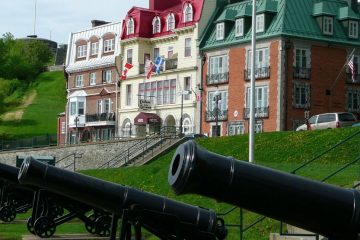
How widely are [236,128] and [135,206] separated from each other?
166 feet

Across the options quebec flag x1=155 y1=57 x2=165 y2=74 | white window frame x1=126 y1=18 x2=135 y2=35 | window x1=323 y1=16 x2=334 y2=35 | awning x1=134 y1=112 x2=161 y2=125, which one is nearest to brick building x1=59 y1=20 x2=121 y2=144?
white window frame x1=126 y1=18 x2=135 y2=35

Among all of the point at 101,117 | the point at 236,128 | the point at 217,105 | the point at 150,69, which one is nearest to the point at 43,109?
the point at 101,117

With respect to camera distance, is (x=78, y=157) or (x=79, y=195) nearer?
(x=79, y=195)

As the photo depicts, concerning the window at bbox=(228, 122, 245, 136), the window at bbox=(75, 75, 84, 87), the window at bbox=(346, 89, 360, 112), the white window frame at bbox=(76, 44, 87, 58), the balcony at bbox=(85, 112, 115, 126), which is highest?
the white window frame at bbox=(76, 44, 87, 58)

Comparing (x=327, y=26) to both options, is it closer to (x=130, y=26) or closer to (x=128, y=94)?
(x=130, y=26)

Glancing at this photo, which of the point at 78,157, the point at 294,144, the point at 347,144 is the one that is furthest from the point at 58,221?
the point at 78,157

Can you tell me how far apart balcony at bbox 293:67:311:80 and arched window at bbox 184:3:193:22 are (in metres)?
11.5

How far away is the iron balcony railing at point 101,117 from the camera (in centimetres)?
7550

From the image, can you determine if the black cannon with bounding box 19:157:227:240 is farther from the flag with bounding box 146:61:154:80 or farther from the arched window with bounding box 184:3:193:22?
the arched window with bounding box 184:3:193:22

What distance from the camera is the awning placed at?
69750mm

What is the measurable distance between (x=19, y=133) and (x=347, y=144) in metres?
77.1

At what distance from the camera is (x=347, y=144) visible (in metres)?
39.8

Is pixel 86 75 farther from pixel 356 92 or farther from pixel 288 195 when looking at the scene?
pixel 288 195

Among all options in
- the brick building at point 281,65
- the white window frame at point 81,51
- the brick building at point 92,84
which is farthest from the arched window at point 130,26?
the brick building at point 281,65
